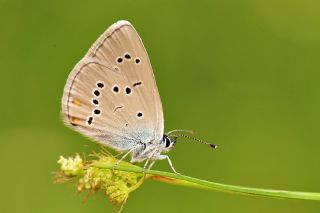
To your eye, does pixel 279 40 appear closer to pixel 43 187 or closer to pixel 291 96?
pixel 291 96

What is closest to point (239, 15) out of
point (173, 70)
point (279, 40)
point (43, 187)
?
point (279, 40)

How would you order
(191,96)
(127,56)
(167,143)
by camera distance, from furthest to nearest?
(191,96) → (167,143) → (127,56)

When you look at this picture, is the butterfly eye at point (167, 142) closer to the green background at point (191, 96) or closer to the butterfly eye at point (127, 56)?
the butterfly eye at point (127, 56)

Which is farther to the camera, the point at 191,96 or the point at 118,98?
the point at 191,96

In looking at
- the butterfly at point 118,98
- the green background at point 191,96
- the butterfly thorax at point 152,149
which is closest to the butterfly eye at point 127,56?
the butterfly at point 118,98

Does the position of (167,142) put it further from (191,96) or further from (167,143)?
(191,96)

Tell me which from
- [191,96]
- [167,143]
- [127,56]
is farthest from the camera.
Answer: [191,96]

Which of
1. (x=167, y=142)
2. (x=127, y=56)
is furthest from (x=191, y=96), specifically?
(x=127, y=56)
